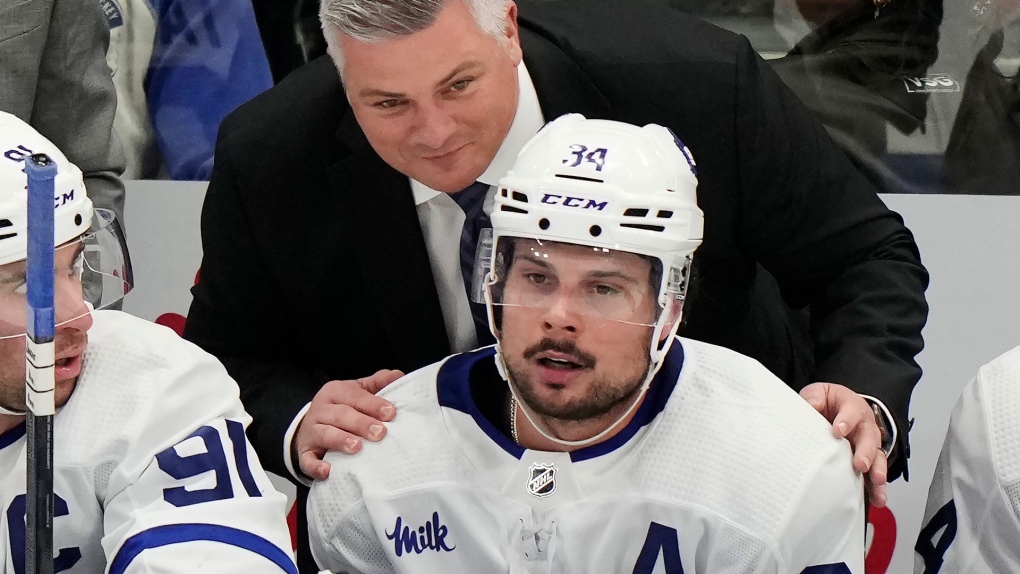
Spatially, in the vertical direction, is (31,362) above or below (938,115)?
above

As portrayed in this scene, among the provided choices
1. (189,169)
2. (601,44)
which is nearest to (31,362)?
(601,44)

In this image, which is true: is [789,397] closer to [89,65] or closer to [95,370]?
[95,370]

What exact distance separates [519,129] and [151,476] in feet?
2.50

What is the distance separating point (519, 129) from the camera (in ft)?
6.29

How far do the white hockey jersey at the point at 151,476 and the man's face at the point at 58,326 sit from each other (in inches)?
1.7

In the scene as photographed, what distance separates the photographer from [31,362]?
121cm

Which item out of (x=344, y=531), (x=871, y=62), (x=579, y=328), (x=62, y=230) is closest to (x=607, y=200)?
(x=579, y=328)

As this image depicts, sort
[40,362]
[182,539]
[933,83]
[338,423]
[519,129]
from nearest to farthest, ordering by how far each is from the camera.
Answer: [40,362], [182,539], [338,423], [519,129], [933,83]

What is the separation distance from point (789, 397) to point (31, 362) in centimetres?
99

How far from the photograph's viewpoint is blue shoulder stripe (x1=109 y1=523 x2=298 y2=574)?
1.48 meters

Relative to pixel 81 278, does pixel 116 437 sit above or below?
below

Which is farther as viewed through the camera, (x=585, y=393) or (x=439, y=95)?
(x=439, y=95)

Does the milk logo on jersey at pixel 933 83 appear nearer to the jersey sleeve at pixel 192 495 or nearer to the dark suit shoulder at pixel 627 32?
the dark suit shoulder at pixel 627 32

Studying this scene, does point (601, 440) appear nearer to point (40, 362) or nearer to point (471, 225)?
point (471, 225)
